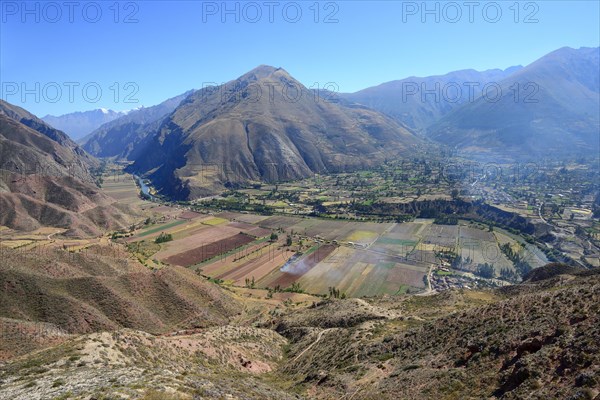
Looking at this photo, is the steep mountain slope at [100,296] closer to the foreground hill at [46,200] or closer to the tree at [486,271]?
the foreground hill at [46,200]

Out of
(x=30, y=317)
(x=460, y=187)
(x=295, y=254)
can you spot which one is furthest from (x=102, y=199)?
(x=460, y=187)

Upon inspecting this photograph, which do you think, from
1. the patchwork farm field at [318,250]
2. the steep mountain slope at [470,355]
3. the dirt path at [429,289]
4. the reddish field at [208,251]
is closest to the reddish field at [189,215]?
the patchwork farm field at [318,250]

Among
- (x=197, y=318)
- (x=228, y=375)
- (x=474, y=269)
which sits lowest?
Result: (x=474, y=269)

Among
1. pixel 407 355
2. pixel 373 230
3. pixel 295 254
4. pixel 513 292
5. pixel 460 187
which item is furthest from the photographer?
pixel 460 187

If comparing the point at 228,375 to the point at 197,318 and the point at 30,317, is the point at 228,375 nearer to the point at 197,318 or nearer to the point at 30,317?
the point at 197,318

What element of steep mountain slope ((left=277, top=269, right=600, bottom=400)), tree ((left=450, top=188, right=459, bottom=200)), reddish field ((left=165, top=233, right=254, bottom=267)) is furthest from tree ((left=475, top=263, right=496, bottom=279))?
tree ((left=450, top=188, right=459, bottom=200))

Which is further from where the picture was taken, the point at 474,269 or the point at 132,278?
the point at 474,269
